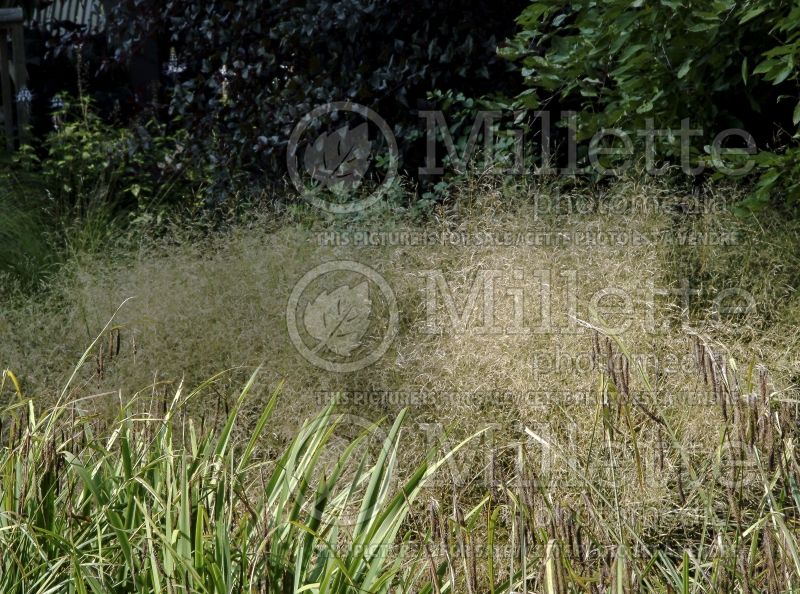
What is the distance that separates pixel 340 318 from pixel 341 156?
7.03 ft

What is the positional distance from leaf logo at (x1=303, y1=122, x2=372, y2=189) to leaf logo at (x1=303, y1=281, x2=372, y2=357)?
6.07 ft

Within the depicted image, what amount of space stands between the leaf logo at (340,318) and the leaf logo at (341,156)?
6.07ft

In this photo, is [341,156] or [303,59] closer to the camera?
[341,156]

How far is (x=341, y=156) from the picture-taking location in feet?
18.7

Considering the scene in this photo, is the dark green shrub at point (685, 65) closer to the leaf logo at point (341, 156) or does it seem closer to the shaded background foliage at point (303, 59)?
the shaded background foliage at point (303, 59)

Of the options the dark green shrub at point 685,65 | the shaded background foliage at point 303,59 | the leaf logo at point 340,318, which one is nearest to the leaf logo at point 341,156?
the shaded background foliage at point 303,59

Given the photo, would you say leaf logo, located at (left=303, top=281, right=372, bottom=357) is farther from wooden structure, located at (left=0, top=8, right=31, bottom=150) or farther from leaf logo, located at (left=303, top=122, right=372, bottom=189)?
wooden structure, located at (left=0, top=8, right=31, bottom=150)

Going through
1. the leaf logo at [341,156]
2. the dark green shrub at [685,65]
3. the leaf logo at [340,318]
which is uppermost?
the dark green shrub at [685,65]

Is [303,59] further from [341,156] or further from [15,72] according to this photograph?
[15,72]

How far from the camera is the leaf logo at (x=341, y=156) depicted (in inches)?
223

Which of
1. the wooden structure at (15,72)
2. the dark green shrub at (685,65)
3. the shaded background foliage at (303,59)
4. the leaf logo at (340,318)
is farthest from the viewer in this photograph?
the wooden structure at (15,72)

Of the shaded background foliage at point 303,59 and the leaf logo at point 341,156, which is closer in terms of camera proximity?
the shaded background foliage at point 303,59

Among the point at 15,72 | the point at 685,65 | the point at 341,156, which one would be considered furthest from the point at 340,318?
the point at 15,72

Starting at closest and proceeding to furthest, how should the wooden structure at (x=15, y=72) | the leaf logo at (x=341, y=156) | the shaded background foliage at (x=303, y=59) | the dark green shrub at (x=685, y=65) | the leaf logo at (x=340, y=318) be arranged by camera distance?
the leaf logo at (x=340, y=318) → the dark green shrub at (x=685, y=65) → the shaded background foliage at (x=303, y=59) → the leaf logo at (x=341, y=156) → the wooden structure at (x=15, y=72)
